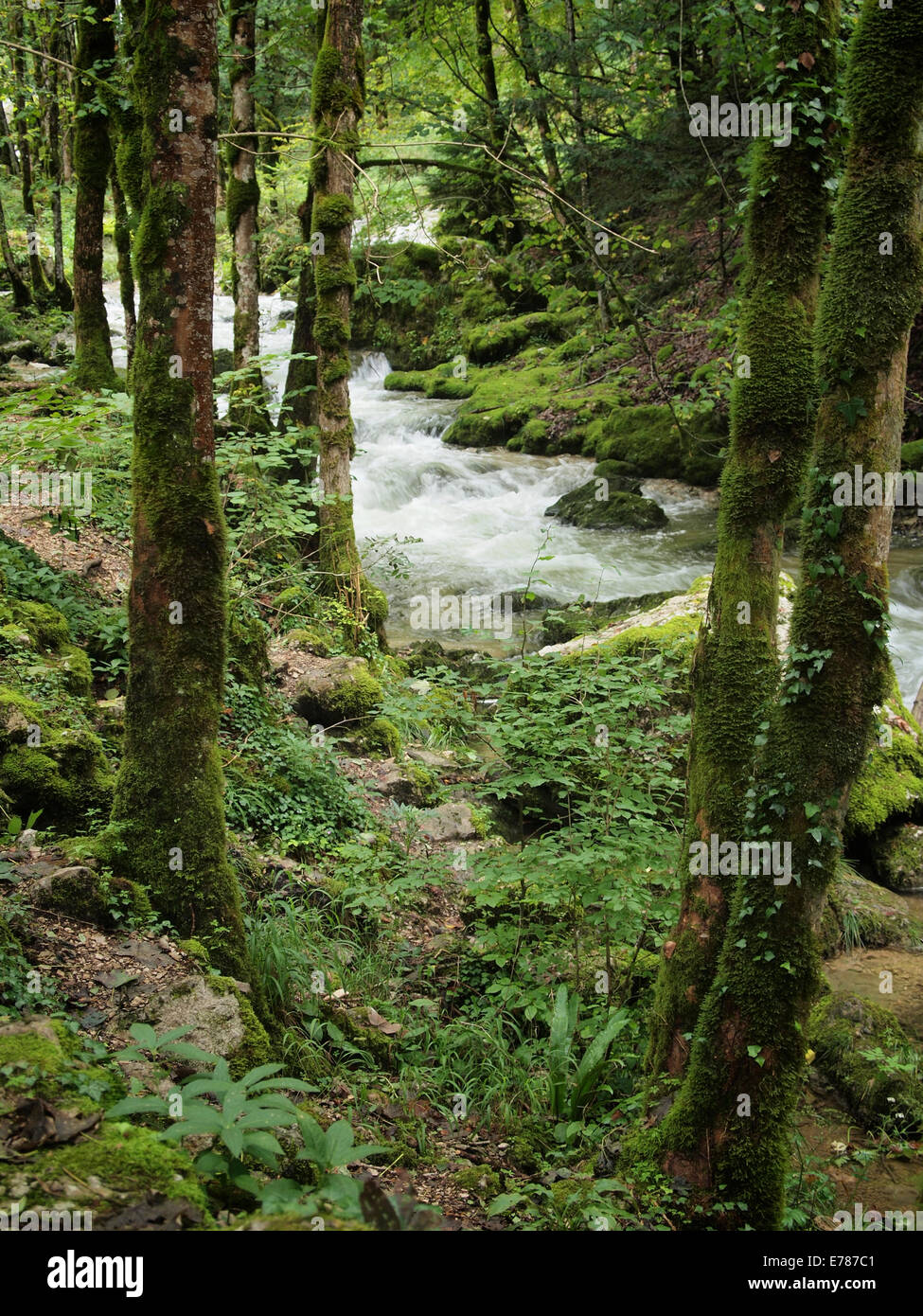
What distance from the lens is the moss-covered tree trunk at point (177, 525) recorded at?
164 inches

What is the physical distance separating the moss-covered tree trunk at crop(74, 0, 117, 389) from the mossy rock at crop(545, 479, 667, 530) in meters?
8.53

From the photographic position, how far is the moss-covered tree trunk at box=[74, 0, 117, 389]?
36.0ft

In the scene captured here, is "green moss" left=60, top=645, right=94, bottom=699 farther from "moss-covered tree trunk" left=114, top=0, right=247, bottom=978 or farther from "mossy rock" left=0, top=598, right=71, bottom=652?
"moss-covered tree trunk" left=114, top=0, right=247, bottom=978

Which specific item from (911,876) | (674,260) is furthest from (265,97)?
(911,876)

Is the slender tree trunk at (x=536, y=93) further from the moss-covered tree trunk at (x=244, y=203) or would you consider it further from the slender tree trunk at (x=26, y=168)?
the slender tree trunk at (x=26, y=168)

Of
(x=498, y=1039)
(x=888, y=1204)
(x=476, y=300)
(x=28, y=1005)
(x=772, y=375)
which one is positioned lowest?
(x=888, y=1204)

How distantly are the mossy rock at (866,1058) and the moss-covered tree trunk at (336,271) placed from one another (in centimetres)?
592

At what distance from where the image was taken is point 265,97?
13.9 m

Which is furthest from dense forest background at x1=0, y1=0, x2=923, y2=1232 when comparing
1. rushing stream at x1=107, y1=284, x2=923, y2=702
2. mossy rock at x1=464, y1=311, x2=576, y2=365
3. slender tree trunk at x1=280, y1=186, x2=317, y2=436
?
mossy rock at x1=464, y1=311, x2=576, y2=365

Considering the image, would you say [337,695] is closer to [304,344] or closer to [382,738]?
[382,738]

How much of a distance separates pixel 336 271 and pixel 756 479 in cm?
667

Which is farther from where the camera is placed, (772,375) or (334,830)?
(334,830)

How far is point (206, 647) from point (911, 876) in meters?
6.62
